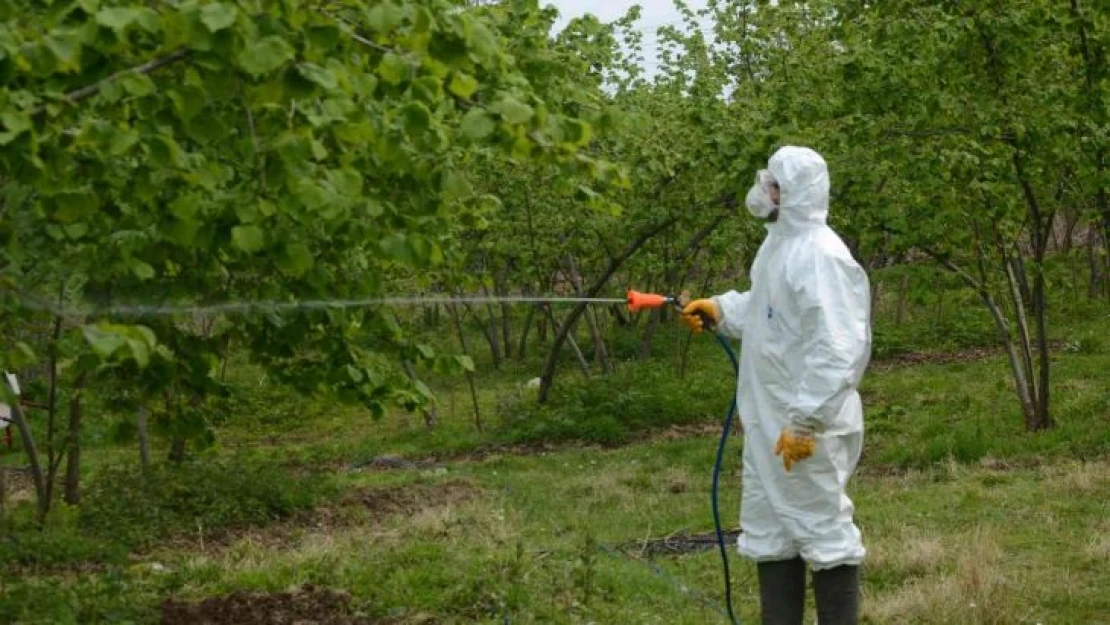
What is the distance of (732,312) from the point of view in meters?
5.91

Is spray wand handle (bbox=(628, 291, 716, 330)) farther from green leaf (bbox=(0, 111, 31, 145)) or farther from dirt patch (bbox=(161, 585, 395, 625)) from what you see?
green leaf (bbox=(0, 111, 31, 145))

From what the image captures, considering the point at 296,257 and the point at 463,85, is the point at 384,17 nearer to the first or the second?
the point at 463,85

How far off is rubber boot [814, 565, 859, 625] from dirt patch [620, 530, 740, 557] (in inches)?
149

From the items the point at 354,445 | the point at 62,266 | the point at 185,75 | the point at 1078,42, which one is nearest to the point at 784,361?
the point at 185,75

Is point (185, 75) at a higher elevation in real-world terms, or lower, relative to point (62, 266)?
higher

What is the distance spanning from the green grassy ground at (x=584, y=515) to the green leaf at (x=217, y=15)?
3.62 meters

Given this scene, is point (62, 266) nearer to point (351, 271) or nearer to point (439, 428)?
point (351, 271)

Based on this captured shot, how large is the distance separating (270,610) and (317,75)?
3.86 meters

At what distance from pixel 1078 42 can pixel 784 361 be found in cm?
799

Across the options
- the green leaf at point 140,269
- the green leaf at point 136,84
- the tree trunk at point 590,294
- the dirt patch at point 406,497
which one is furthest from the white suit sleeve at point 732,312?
the tree trunk at point 590,294

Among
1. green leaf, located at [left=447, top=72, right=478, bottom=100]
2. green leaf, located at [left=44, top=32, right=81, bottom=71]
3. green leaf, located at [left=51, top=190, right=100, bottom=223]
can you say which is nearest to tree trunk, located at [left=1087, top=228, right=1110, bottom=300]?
green leaf, located at [left=447, top=72, right=478, bottom=100]

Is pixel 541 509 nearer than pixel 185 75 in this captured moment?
No

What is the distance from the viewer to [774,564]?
5.45 m

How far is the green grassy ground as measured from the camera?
7.16 metres
